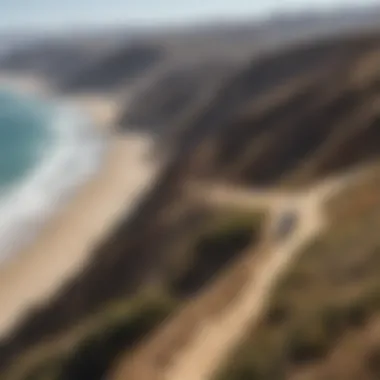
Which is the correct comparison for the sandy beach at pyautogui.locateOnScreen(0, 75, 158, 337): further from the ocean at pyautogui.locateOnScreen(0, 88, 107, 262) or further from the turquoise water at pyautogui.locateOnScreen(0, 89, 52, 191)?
the turquoise water at pyautogui.locateOnScreen(0, 89, 52, 191)

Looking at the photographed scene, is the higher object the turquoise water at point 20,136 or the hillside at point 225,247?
the turquoise water at point 20,136

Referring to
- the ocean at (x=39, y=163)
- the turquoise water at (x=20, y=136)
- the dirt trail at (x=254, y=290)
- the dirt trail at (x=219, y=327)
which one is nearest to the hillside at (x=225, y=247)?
the dirt trail at (x=219, y=327)

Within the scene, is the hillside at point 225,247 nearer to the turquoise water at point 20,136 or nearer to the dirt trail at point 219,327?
the dirt trail at point 219,327

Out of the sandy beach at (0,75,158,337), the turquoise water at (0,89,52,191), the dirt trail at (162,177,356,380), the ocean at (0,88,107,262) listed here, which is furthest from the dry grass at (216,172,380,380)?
the turquoise water at (0,89,52,191)

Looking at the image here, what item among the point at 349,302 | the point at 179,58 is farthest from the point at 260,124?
the point at 179,58

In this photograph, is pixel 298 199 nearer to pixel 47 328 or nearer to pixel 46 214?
pixel 47 328

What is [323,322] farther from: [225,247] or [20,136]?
[20,136]

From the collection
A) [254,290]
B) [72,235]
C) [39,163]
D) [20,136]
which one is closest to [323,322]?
[254,290]
